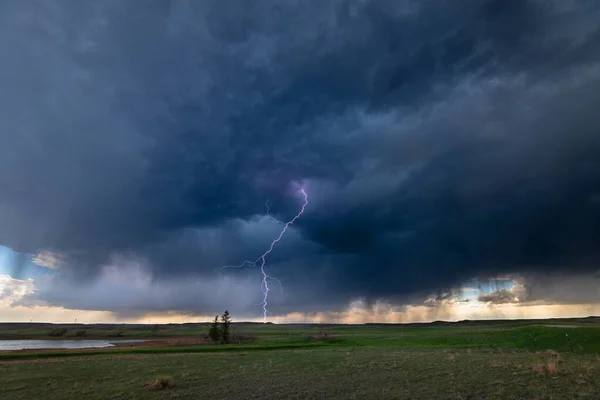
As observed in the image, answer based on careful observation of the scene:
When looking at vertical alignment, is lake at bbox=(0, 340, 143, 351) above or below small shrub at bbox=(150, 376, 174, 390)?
below

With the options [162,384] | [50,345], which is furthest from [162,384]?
[50,345]

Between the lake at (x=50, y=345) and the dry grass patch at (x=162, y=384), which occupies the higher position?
the dry grass patch at (x=162, y=384)

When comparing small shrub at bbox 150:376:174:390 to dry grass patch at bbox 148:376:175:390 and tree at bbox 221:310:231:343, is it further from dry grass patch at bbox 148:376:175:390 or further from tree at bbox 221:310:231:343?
tree at bbox 221:310:231:343

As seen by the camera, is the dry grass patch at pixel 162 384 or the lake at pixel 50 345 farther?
the lake at pixel 50 345

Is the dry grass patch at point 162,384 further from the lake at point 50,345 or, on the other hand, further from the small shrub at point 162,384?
the lake at point 50,345

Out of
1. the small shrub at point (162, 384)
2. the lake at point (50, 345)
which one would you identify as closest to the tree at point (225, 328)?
the lake at point (50, 345)

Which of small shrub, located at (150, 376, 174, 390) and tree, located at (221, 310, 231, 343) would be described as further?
tree, located at (221, 310, 231, 343)

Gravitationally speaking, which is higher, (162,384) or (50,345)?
(162,384)

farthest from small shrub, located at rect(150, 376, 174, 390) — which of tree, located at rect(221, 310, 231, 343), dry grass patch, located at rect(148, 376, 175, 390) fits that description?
tree, located at rect(221, 310, 231, 343)

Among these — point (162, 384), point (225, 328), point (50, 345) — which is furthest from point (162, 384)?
point (50, 345)

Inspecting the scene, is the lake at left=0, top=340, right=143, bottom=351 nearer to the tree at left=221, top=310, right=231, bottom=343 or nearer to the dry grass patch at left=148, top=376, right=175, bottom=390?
the tree at left=221, top=310, right=231, bottom=343

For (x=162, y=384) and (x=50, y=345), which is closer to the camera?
(x=162, y=384)

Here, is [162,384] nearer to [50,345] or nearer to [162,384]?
[162,384]

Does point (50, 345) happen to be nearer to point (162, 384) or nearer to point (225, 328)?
point (225, 328)
